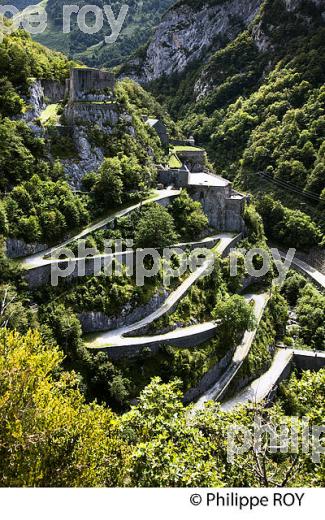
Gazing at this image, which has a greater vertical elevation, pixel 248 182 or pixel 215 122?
pixel 215 122

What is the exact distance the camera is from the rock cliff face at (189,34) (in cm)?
11931

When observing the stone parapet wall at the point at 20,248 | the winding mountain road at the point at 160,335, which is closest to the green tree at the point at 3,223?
the stone parapet wall at the point at 20,248

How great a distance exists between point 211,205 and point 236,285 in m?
9.83

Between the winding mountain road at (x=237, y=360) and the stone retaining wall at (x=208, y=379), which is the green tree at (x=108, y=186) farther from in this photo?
the winding mountain road at (x=237, y=360)

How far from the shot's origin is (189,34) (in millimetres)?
125312

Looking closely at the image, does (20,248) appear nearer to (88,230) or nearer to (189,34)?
(88,230)

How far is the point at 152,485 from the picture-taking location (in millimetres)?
14516

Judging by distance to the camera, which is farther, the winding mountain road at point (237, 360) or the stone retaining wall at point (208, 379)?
the winding mountain road at point (237, 360)

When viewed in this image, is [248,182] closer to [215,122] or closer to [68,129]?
[215,122]

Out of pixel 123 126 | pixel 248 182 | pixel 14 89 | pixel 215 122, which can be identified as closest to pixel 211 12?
pixel 215 122

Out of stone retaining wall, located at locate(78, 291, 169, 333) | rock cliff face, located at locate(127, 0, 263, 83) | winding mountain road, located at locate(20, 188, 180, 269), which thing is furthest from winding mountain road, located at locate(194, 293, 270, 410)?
rock cliff face, located at locate(127, 0, 263, 83)

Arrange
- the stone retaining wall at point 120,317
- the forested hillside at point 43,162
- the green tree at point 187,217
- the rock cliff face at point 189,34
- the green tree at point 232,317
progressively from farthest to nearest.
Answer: the rock cliff face at point 189,34
the green tree at point 187,217
the green tree at point 232,317
the forested hillside at point 43,162
the stone retaining wall at point 120,317

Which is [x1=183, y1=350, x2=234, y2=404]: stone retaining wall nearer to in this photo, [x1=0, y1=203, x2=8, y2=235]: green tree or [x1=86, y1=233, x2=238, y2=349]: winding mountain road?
[x1=86, y1=233, x2=238, y2=349]: winding mountain road

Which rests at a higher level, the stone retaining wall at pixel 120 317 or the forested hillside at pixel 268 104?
the forested hillside at pixel 268 104
